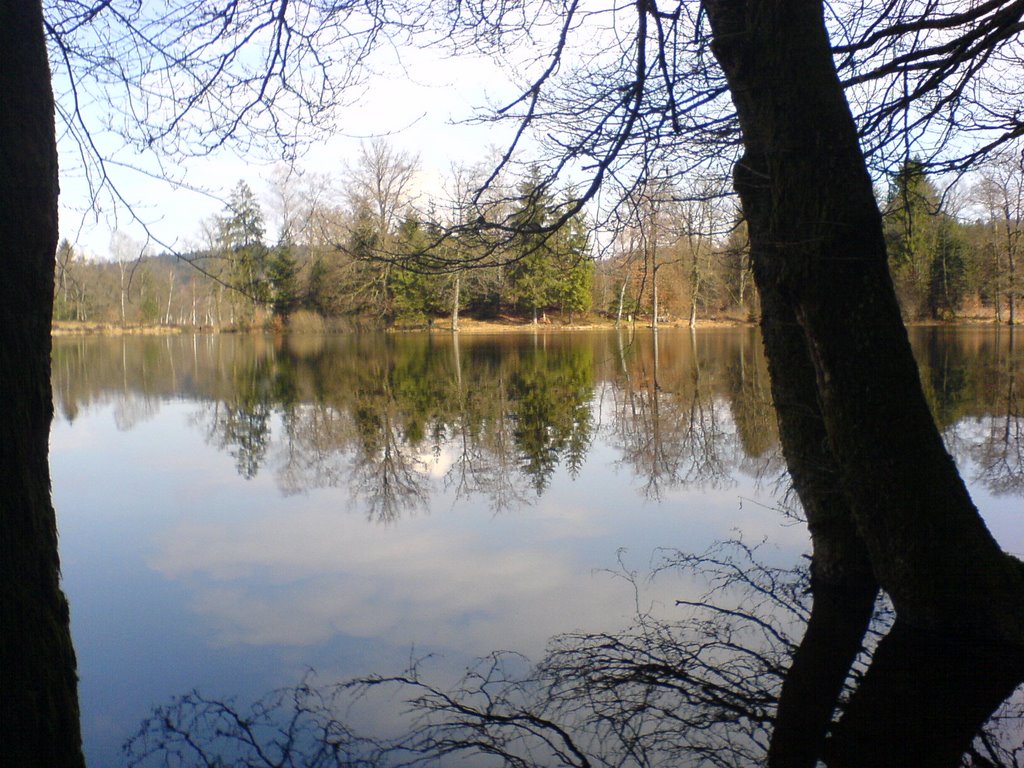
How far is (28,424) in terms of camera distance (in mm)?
2648

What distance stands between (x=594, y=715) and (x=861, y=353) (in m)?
2.03

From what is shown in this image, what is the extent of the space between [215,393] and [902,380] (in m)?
16.0

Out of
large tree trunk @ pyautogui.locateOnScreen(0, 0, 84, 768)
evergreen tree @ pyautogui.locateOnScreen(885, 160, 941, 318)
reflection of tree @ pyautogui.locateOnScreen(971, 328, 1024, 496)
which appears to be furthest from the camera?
reflection of tree @ pyautogui.locateOnScreen(971, 328, 1024, 496)

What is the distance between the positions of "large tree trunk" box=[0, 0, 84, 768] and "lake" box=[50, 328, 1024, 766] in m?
0.80

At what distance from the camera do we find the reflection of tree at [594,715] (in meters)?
3.18

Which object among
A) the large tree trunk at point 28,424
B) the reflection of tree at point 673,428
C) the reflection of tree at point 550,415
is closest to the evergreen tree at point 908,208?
the reflection of tree at point 673,428

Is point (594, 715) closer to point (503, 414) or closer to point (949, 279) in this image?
point (503, 414)

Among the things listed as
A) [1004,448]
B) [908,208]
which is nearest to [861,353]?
[908,208]

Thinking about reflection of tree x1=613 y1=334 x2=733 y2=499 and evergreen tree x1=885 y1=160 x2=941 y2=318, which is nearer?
evergreen tree x1=885 y1=160 x2=941 y2=318

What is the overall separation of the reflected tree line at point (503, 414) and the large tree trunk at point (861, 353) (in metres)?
1.99

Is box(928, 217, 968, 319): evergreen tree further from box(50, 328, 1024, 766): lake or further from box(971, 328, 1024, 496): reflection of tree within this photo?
box(971, 328, 1024, 496): reflection of tree

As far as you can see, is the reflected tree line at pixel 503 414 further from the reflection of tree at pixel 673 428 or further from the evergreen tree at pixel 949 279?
the evergreen tree at pixel 949 279

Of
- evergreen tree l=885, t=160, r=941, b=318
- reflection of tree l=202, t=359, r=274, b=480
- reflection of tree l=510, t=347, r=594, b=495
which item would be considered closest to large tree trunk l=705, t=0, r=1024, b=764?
evergreen tree l=885, t=160, r=941, b=318

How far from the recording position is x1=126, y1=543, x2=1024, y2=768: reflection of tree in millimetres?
3182
